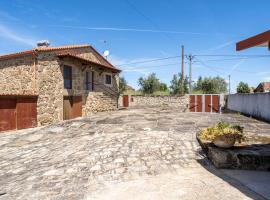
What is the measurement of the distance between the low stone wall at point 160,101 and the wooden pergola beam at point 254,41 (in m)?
22.8

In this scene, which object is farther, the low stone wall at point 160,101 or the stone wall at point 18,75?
the low stone wall at point 160,101

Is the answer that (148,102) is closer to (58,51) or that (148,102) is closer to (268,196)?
(58,51)

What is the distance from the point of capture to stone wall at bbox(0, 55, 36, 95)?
15.6 metres

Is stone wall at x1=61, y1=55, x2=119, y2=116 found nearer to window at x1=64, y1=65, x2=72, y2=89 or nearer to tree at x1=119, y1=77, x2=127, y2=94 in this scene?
window at x1=64, y1=65, x2=72, y2=89

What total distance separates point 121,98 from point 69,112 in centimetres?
1562

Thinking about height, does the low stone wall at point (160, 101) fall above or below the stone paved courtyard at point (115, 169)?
above

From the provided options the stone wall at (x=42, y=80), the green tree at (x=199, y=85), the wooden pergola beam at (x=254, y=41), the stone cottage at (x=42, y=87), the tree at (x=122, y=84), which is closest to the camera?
the wooden pergola beam at (x=254, y=41)

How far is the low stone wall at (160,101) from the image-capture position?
29.2 meters

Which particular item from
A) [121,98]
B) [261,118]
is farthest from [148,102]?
[261,118]

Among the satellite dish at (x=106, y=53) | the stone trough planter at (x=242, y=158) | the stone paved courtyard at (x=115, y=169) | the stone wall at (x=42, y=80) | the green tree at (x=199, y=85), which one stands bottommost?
the stone paved courtyard at (x=115, y=169)

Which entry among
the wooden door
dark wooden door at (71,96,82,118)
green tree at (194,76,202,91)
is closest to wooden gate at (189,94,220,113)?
dark wooden door at (71,96,82,118)

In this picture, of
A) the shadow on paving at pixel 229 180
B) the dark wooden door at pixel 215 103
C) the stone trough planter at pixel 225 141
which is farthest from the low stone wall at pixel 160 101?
the stone trough planter at pixel 225 141

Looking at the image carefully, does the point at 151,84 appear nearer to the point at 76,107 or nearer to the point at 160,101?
the point at 160,101

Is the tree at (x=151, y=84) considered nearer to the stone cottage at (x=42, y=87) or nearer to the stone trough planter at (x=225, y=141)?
the stone cottage at (x=42, y=87)
